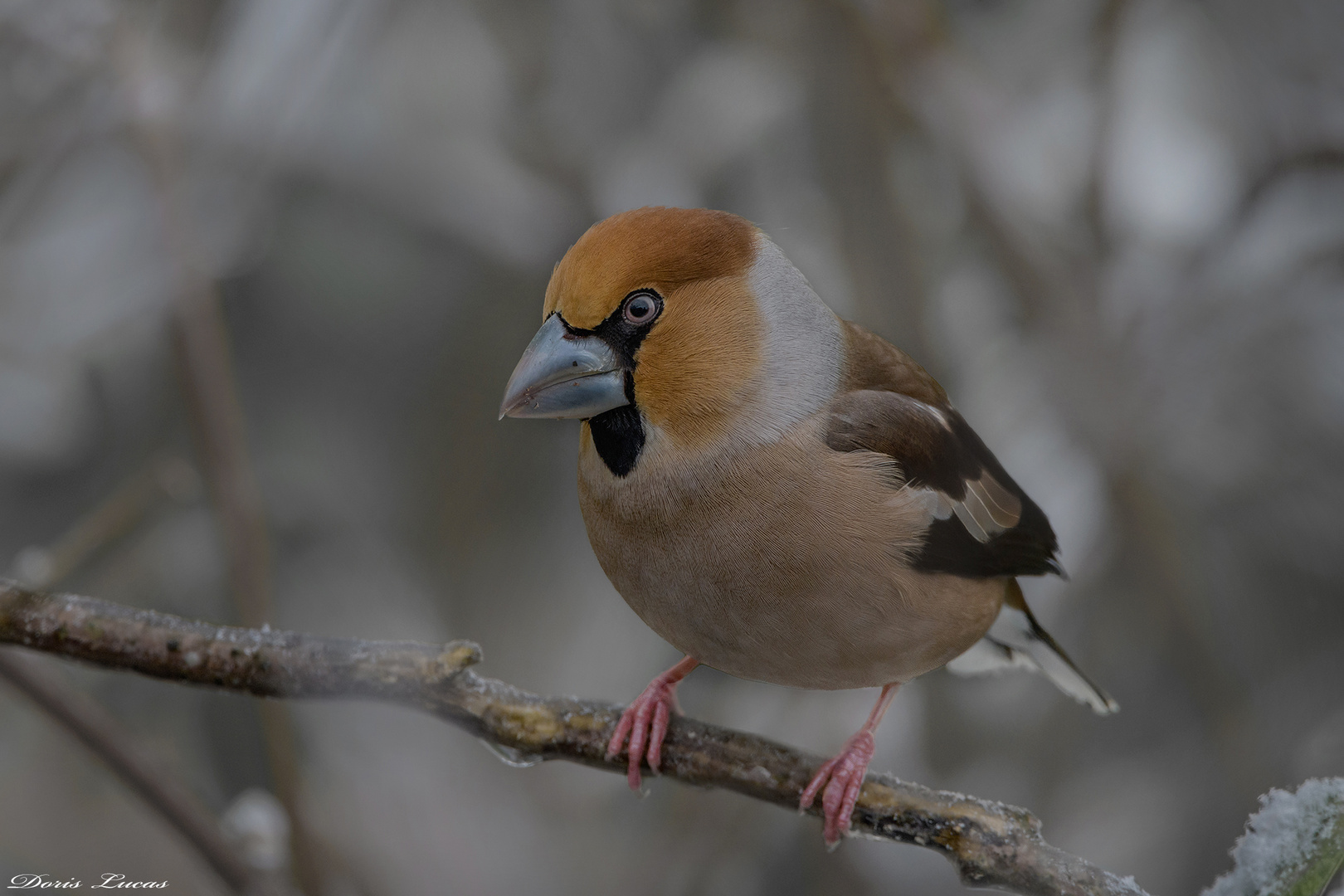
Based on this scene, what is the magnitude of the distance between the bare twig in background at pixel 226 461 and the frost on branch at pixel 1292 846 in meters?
1.79

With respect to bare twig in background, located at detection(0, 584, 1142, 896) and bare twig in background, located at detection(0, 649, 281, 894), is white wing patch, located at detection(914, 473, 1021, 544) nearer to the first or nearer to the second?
bare twig in background, located at detection(0, 584, 1142, 896)

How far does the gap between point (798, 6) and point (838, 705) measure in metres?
1.97

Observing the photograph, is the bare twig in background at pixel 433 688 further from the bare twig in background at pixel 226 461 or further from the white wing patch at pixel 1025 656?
the bare twig in background at pixel 226 461

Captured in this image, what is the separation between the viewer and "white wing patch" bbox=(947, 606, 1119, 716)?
1921mm

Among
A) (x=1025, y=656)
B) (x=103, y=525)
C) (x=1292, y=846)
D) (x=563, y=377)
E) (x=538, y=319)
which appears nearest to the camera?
(x=1292, y=846)

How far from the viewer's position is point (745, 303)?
146 centimetres

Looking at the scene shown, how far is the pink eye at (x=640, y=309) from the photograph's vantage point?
4.45ft

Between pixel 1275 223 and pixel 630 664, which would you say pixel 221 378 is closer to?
pixel 630 664

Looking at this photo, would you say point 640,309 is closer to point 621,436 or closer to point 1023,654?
point 621,436

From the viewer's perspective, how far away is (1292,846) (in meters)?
0.86
